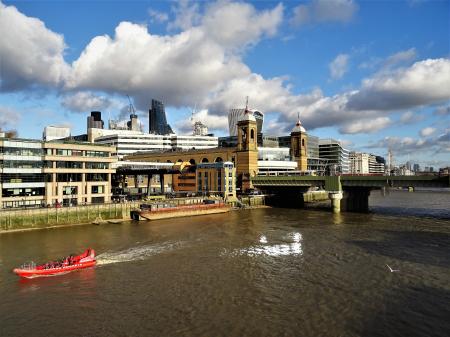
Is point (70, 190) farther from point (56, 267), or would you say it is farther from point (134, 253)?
point (56, 267)

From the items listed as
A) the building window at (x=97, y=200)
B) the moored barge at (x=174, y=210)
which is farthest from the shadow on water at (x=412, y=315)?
the building window at (x=97, y=200)

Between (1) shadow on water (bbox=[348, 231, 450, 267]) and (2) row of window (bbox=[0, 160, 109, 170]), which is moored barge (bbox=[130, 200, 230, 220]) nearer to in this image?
(2) row of window (bbox=[0, 160, 109, 170])

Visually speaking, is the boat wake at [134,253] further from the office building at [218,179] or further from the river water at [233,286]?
the office building at [218,179]

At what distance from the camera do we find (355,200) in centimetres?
12781

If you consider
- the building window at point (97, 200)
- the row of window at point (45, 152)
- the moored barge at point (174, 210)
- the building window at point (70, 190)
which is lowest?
the moored barge at point (174, 210)

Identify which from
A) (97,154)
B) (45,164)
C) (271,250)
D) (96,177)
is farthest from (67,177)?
(271,250)

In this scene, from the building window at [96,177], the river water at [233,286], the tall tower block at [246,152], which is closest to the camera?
the river water at [233,286]

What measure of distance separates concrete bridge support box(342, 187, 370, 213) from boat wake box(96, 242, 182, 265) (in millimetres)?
78048

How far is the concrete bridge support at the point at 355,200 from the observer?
414 ft

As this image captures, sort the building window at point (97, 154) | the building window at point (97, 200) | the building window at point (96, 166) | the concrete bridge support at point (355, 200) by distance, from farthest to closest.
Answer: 1. the concrete bridge support at point (355, 200)
2. the building window at point (97, 154)
3. the building window at point (97, 200)
4. the building window at point (96, 166)

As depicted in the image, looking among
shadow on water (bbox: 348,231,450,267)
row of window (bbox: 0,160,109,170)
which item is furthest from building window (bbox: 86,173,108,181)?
shadow on water (bbox: 348,231,450,267)

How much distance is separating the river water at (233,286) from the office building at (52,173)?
23.0 m

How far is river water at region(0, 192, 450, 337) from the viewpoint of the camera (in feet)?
107

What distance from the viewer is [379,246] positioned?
6400cm
